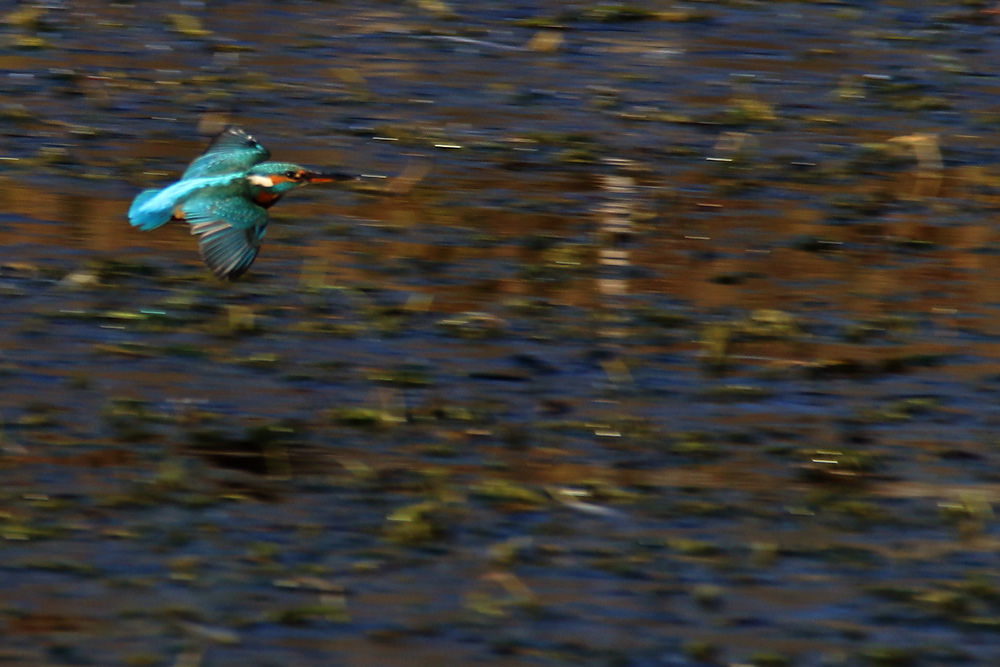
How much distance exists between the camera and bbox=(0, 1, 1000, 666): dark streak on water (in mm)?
4988

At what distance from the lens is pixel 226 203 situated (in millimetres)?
6289

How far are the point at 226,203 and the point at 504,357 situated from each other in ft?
3.67

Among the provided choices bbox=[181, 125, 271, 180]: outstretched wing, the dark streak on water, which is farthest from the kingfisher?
the dark streak on water

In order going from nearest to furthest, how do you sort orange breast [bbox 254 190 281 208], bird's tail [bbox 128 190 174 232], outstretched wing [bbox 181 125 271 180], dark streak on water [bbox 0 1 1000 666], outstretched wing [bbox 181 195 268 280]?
dark streak on water [bbox 0 1 1000 666] < outstretched wing [bbox 181 195 268 280] < bird's tail [bbox 128 190 174 232] < orange breast [bbox 254 190 281 208] < outstretched wing [bbox 181 125 271 180]

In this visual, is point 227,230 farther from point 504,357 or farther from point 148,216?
point 504,357

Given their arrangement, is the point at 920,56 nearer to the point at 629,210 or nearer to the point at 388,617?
the point at 629,210

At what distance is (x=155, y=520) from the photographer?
532 cm

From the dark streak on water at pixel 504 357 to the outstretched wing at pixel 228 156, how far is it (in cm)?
54

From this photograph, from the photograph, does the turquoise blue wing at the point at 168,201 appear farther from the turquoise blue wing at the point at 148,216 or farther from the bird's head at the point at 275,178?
the bird's head at the point at 275,178

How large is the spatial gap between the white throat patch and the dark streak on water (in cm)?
56

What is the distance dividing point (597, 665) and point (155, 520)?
1342mm

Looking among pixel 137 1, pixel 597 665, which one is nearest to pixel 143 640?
pixel 597 665

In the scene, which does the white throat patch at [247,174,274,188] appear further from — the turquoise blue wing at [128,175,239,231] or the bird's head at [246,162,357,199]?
the turquoise blue wing at [128,175,239,231]

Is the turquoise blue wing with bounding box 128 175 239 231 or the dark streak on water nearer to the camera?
the dark streak on water
